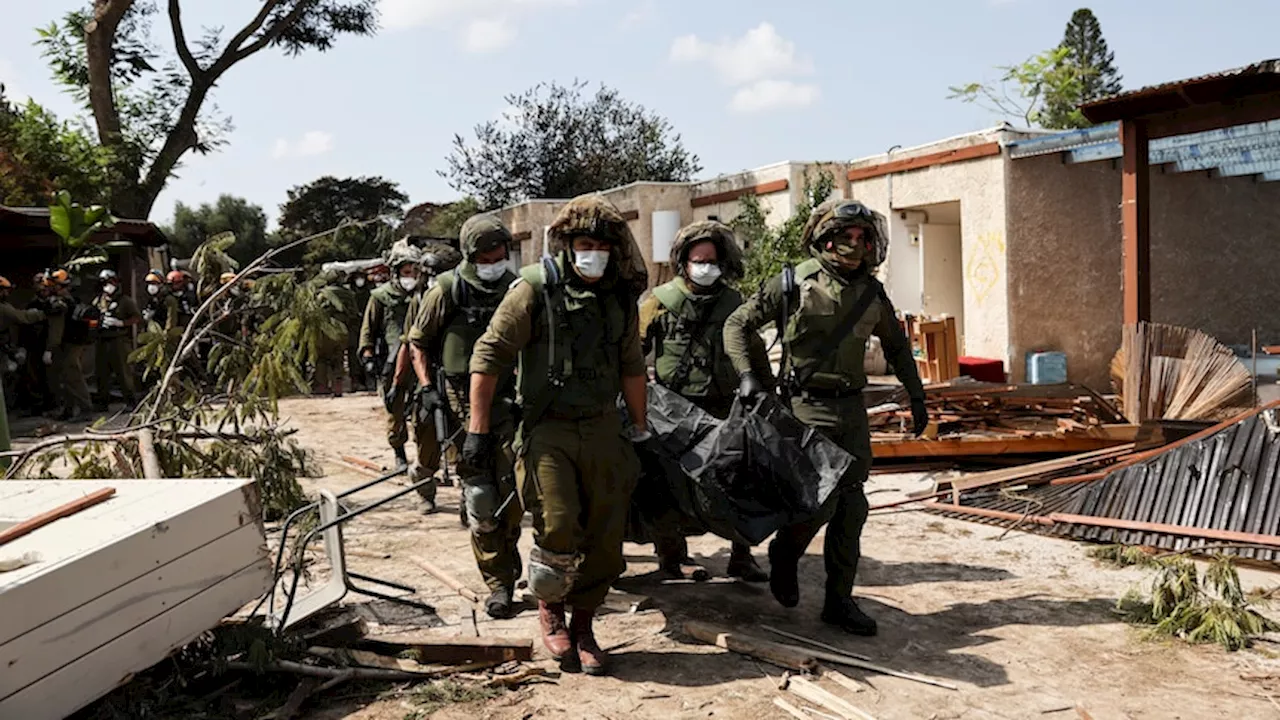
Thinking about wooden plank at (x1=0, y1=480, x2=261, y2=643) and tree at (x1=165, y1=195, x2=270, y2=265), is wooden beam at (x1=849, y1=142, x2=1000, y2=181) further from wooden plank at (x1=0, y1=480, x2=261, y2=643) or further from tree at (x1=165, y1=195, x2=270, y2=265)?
tree at (x1=165, y1=195, x2=270, y2=265)

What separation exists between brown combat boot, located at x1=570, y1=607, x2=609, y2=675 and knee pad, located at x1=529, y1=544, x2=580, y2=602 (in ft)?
0.46

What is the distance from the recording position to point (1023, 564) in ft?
18.4

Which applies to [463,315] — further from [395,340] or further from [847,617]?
[847,617]

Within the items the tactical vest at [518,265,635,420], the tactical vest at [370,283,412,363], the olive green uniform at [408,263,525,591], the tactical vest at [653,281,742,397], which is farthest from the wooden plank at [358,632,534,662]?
the tactical vest at [370,283,412,363]

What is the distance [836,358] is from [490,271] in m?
1.97

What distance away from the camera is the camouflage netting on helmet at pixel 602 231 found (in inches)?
159

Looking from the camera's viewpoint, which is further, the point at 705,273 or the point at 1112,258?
the point at 1112,258

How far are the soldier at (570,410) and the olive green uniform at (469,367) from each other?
773mm

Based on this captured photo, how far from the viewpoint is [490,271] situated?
5461 mm

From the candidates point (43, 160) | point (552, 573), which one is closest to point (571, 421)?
point (552, 573)

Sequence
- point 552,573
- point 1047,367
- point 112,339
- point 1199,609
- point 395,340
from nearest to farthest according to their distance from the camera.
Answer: point 552,573 → point 1199,609 → point 395,340 → point 1047,367 → point 112,339

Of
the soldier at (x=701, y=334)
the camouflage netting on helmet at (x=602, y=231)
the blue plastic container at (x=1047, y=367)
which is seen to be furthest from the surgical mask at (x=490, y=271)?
the blue plastic container at (x=1047, y=367)

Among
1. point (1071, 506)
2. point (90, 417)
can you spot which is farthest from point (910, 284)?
point (90, 417)

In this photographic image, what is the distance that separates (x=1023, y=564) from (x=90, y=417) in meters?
12.5
